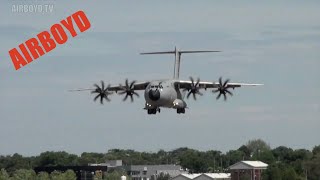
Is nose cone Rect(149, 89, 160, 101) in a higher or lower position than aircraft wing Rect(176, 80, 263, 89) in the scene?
lower

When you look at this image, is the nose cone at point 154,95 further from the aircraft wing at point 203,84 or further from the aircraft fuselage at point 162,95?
the aircraft wing at point 203,84

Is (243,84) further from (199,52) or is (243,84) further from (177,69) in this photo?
(177,69)

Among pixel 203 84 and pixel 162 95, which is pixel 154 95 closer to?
pixel 162 95

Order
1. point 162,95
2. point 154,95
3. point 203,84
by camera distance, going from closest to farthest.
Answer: point 154,95, point 162,95, point 203,84

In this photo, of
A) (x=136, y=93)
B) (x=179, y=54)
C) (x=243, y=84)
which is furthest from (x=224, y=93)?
(x=179, y=54)

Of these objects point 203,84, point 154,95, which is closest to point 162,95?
point 154,95

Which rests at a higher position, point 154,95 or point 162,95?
Answer: point 162,95

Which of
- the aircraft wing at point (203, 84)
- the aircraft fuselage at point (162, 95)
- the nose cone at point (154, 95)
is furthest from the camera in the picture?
the aircraft wing at point (203, 84)

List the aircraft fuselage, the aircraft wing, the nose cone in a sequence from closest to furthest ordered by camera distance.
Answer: the nose cone → the aircraft fuselage → the aircraft wing

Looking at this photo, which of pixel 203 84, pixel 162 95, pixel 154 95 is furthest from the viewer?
pixel 203 84

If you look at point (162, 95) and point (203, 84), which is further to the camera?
point (203, 84)

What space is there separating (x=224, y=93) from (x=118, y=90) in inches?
586

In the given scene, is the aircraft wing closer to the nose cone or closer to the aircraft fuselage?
the aircraft fuselage

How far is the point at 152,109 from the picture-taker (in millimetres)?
122250
